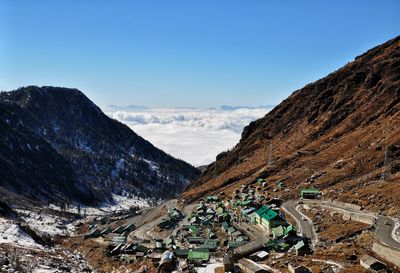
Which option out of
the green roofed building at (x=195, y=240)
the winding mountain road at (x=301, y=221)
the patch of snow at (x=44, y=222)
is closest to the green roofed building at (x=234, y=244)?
the green roofed building at (x=195, y=240)

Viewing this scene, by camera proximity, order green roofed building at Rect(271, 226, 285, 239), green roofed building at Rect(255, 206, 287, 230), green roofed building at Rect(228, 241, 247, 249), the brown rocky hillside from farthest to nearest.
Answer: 1. the brown rocky hillside
2. green roofed building at Rect(255, 206, 287, 230)
3. green roofed building at Rect(271, 226, 285, 239)
4. green roofed building at Rect(228, 241, 247, 249)

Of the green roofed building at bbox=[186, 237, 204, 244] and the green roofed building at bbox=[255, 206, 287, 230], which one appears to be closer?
the green roofed building at bbox=[255, 206, 287, 230]

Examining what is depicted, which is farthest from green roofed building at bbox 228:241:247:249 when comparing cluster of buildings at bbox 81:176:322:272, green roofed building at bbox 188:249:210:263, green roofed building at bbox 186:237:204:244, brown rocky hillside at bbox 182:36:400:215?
brown rocky hillside at bbox 182:36:400:215

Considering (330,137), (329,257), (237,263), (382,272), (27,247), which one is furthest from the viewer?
(330,137)

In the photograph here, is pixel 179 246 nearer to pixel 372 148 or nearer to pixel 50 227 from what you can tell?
pixel 372 148

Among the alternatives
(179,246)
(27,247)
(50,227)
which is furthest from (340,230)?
(50,227)

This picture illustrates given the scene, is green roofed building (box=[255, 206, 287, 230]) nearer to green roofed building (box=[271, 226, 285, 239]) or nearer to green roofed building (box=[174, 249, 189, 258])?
green roofed building (box=[271, 226, 285, 239])

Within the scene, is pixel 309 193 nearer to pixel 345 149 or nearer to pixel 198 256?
pixel 345 149
